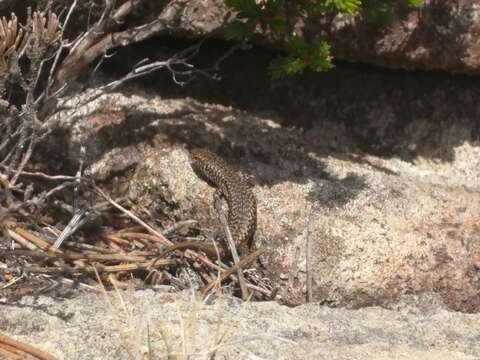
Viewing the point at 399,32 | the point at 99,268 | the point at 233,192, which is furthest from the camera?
the point at 399,32

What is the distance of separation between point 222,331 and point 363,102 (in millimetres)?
2934

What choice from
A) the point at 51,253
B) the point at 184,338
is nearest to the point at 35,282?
the point at 51,253

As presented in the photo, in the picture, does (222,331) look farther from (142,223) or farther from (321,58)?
(321,58)

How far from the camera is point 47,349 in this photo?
3.41 meters

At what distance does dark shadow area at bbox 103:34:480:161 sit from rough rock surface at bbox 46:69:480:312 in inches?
0.6

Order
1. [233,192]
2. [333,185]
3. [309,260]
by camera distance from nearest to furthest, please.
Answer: [309,260] < [233,192] < [333,185]

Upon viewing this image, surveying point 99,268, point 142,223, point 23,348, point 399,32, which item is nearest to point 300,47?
point 399,32

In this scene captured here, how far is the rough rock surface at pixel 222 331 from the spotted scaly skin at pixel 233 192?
92 cm

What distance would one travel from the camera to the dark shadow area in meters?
5.98

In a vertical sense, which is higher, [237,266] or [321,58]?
[321,58]

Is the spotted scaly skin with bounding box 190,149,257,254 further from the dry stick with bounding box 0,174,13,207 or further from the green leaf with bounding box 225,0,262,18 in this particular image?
the dry stick with bounding box 0,174,13,207

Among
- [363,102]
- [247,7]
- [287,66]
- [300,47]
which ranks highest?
[247,7]

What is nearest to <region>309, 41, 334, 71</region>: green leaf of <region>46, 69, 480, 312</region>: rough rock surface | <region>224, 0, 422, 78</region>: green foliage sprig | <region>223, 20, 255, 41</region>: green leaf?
<region>224, 0, 422, 78</region>: green foliage sprig

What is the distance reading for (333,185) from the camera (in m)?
5.30
